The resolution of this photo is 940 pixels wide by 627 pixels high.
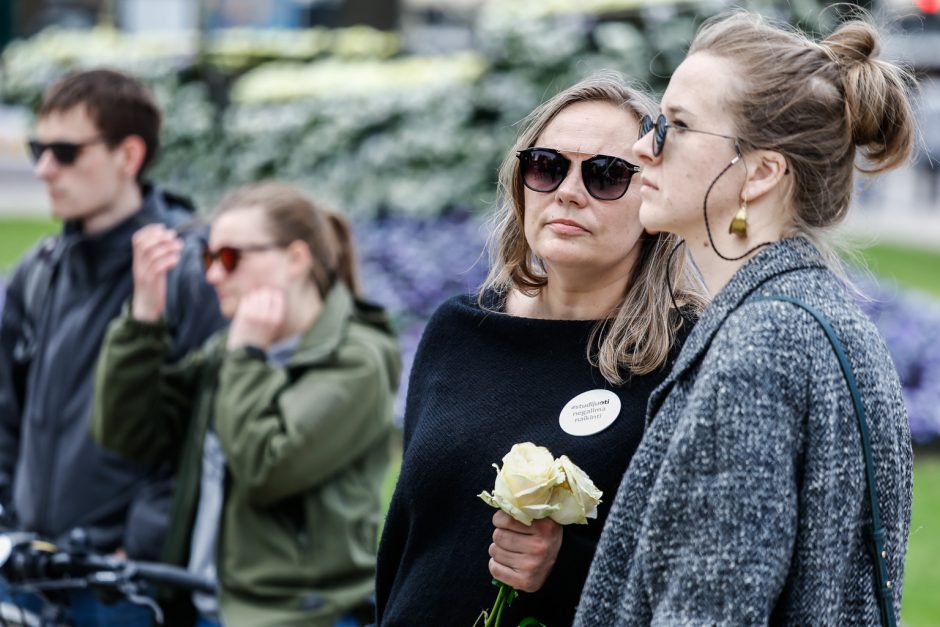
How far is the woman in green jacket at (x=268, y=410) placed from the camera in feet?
11.4

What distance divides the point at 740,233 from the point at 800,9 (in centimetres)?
604

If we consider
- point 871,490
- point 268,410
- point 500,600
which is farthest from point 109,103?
point 871,490

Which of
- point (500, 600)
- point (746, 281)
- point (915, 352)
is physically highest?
point (746, 281)

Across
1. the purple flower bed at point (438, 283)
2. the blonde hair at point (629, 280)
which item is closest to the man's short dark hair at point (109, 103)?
the blonde hair at point (629, 280)

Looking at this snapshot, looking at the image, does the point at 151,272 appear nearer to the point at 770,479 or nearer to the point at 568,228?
the point at 568,228

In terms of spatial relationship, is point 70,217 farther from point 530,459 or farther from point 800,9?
point 800,9

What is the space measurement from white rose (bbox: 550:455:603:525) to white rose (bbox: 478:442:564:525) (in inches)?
0.4

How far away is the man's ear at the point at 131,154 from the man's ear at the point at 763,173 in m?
2.84

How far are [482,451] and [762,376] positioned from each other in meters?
0.76

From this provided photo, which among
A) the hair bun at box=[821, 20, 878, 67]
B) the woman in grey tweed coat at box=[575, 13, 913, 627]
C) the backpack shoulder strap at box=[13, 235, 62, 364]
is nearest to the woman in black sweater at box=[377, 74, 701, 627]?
the woman in grey tweed coat at box=[575, 13, 913, 627]

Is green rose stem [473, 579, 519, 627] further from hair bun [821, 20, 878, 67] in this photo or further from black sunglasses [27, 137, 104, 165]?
black sunglasses [27, 137, 104, 165]

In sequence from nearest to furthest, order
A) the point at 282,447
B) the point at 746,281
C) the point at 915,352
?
the point at 746,281 < the point at 282,447 < the point at 915,352

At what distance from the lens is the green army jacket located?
3.45 m

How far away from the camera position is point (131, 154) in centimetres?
436
